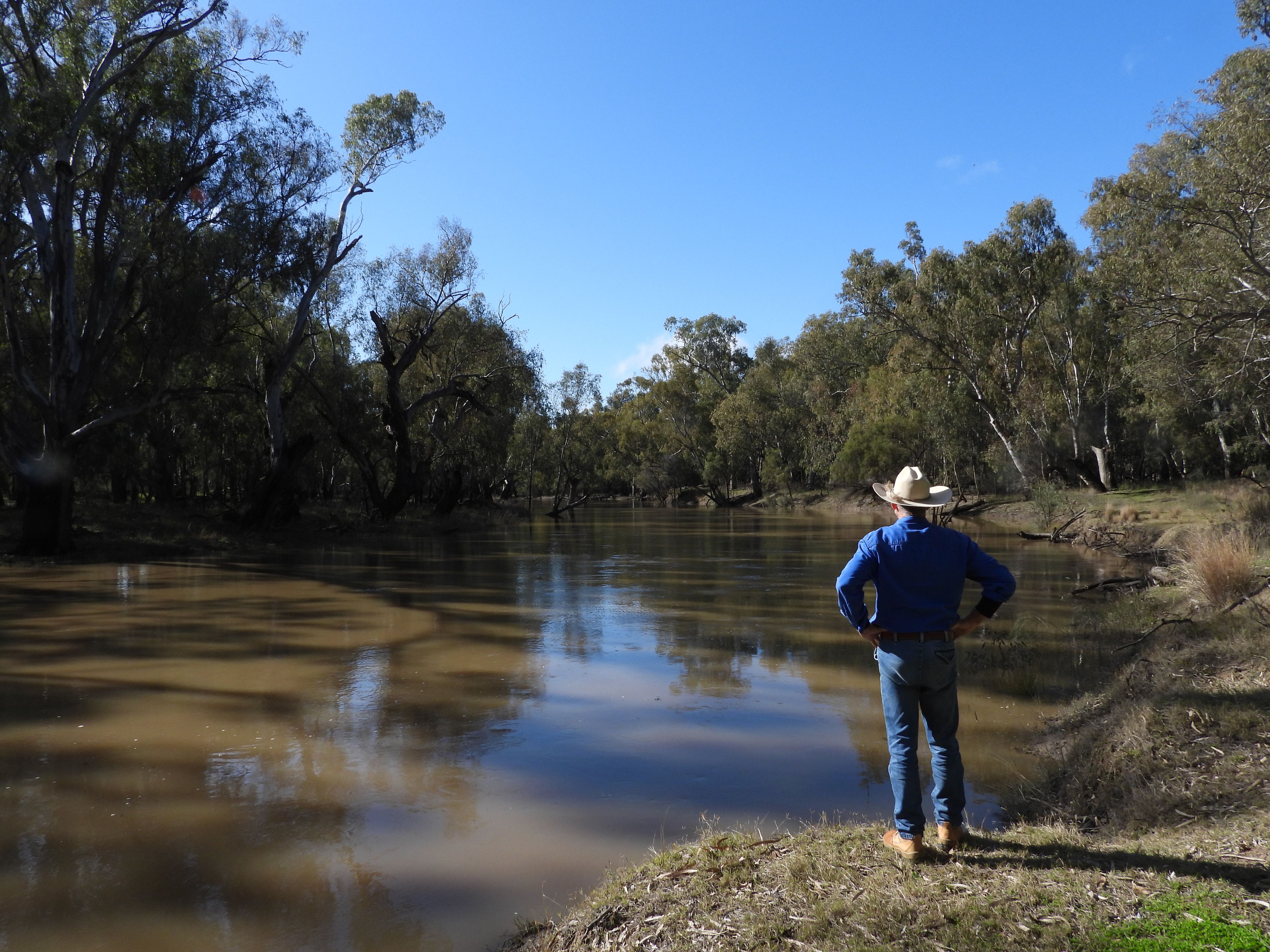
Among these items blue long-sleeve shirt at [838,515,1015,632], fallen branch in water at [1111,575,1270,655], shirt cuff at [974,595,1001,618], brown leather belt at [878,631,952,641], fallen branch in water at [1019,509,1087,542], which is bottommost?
fallen branch in water at [1019,509,1087,542]

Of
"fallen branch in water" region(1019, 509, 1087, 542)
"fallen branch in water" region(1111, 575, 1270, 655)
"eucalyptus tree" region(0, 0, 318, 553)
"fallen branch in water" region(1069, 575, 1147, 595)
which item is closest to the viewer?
"fallen branch in water" region(1111, 575, 1270, 655)

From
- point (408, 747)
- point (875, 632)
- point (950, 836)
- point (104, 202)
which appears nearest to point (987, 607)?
point (875, 632)

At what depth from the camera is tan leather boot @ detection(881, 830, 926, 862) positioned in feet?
12.5

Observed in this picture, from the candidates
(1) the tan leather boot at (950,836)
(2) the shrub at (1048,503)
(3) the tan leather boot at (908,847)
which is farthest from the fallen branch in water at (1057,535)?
(3) the tan leather boot at (908,847)

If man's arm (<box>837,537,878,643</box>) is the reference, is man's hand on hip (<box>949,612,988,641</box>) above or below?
below

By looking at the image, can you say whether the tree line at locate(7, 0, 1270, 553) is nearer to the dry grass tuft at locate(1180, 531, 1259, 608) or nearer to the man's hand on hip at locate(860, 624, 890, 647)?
the dry grass tuft at locate(1180, 531, 1259, 608)

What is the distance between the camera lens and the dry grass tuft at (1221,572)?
344 inches

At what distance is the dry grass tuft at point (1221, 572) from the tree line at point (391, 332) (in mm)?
5464

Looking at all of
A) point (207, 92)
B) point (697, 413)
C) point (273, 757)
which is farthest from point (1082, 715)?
point (697, 413)

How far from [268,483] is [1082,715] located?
25.3 m

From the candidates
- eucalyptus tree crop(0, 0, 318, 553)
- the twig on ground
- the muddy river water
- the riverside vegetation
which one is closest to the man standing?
the riverside vegetation

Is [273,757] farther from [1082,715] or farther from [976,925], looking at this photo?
[1082,715]

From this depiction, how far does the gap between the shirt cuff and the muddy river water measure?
1.70 metres

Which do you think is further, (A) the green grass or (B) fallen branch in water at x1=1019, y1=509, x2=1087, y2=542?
(B) fallen branch in water at x1=1019, y1=509, x2=1087, y2=542
